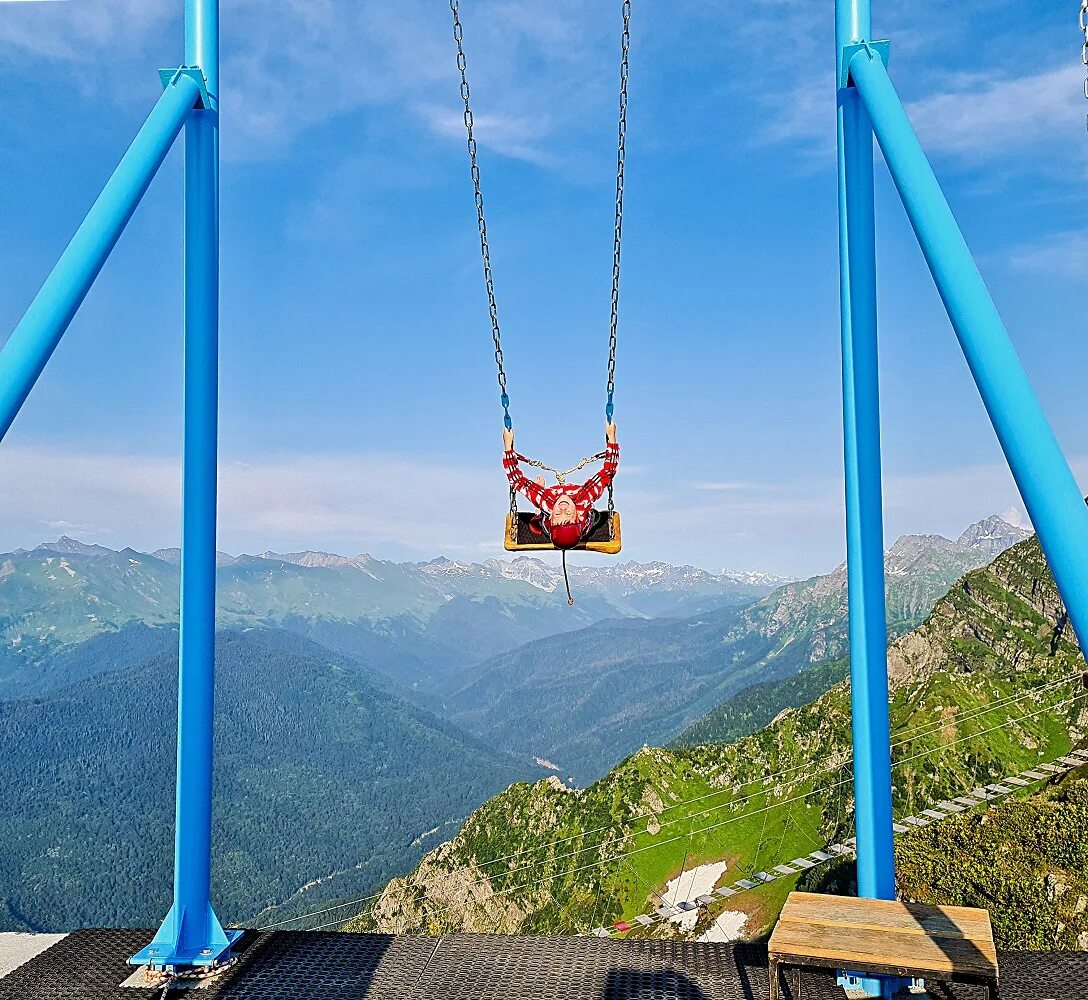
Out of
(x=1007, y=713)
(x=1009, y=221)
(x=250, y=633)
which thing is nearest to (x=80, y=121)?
(x=1009, y=221)

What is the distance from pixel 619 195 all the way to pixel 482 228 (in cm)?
57

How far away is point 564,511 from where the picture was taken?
13.0 ft

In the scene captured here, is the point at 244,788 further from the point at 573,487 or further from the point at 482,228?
the point at 482,228

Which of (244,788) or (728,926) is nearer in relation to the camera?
(728,926)

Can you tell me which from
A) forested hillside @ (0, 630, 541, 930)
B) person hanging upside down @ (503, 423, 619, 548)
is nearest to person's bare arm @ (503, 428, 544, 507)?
person hanging upside down @ (503, 423, 619, 548)

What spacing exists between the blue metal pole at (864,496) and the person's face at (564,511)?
107cm

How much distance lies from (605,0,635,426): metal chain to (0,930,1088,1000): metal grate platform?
199 cm

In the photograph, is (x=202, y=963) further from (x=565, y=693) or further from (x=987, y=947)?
(x=565, y=693)

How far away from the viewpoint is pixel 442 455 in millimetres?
48156

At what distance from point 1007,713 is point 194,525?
10.0m

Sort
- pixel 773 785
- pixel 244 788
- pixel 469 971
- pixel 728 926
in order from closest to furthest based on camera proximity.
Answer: pixel 469 971 < pixel 728 926 < pixel 773 785 < pixel 244 788

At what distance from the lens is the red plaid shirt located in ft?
13.1

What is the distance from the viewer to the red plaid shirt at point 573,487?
158 inches

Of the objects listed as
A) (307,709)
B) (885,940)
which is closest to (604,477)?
(885,940)
